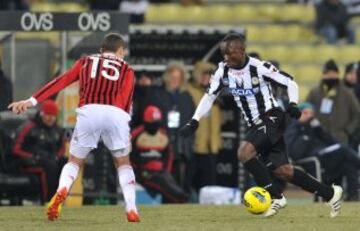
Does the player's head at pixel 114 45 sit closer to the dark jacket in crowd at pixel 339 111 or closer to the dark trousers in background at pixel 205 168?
the dark trousers in background at pixel 205 168

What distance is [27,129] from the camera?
19344mm

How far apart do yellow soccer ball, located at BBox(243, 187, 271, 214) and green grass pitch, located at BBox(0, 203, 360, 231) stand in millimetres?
122

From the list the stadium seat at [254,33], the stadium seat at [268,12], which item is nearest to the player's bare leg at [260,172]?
the stadium seat at [254,33]

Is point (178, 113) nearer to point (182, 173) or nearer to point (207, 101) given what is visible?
point (182, 173)

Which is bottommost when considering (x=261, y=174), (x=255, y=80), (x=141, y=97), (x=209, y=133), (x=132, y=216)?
(x=132, y=216)

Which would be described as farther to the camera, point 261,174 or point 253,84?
point 261,174

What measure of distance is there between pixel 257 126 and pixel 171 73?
5.94m

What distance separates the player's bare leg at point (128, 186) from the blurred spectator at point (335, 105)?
7434 mm

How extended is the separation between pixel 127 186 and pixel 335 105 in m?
7.63

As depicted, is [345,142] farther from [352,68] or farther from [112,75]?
[112,75]

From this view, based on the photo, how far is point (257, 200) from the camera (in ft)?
46.8

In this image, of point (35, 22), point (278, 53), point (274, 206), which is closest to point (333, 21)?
point (278, 53)

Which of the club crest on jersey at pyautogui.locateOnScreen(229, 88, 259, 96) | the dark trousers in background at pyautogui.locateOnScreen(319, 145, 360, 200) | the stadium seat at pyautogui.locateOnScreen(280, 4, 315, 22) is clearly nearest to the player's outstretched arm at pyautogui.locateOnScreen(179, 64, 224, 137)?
the club crest on jersey at pyautogui.locateOnScreen(229, 88, 259, 96)

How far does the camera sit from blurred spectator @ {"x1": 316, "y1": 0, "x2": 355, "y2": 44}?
26.2 m
